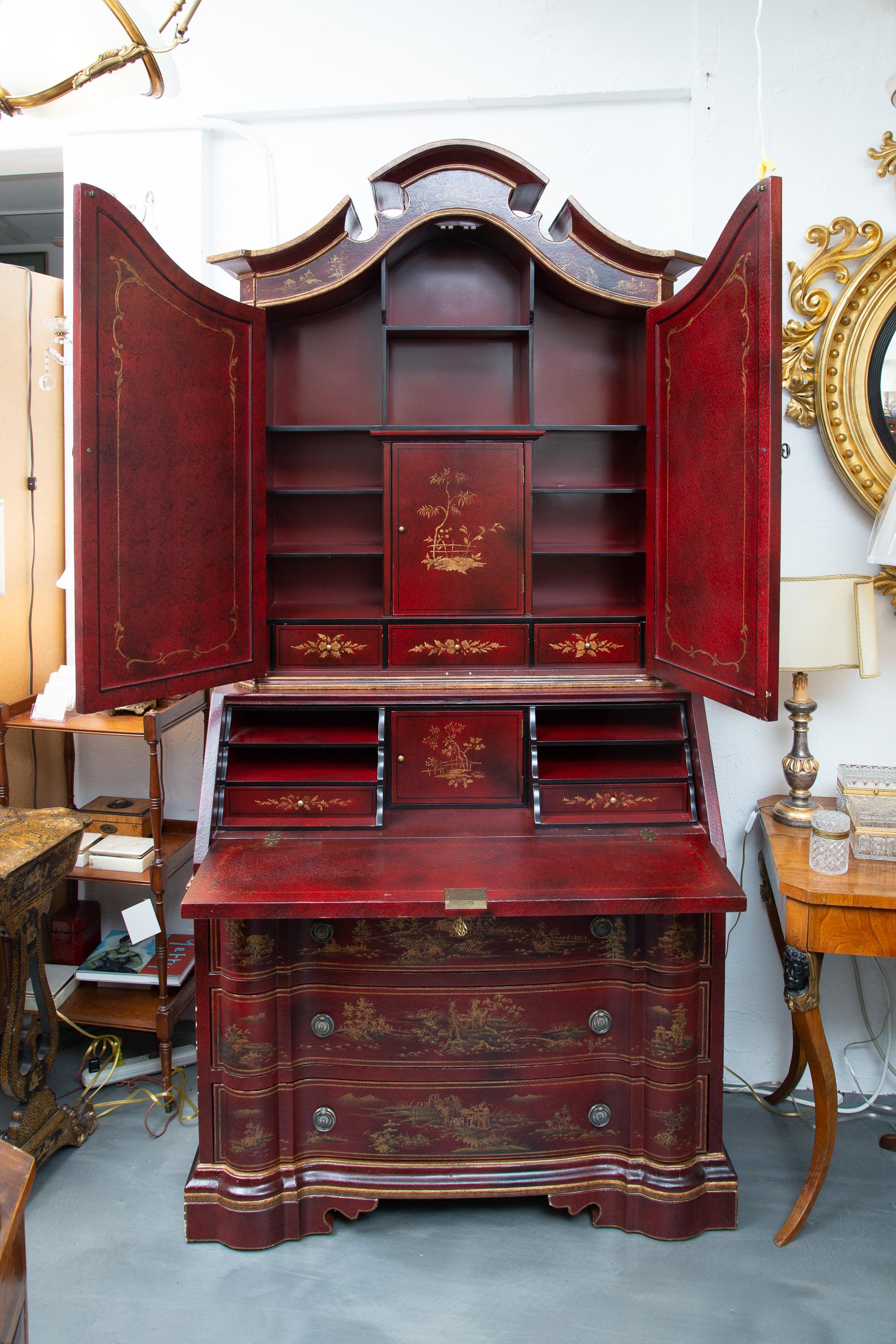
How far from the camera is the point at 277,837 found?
201 centimetres

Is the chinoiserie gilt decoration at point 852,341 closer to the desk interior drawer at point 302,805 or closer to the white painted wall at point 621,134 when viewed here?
the white painted wall at point 621,134

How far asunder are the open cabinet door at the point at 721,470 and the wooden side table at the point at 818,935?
529 millimetres

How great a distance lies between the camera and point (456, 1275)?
6.26 ft

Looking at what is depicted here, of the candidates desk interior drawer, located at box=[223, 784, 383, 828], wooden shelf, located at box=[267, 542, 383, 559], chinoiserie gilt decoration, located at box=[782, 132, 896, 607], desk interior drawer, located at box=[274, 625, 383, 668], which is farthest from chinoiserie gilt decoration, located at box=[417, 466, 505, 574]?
chinoiserie gilt decoration, located at box=[782, 132, 896, 607]

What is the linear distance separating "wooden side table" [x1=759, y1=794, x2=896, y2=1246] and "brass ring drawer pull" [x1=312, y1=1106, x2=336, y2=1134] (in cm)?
110

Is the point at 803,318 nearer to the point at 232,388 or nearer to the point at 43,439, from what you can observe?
the point at 232,388

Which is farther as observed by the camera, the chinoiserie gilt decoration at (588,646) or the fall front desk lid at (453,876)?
the chinoiserie gilt decoration at (588,646)

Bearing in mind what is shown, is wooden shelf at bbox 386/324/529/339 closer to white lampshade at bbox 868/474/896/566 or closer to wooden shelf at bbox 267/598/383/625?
wooden shelf at bbox 267/598/383/625

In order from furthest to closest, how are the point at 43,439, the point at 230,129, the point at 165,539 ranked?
the point at 43,439 → the point at 230,129 → the point at 165,539

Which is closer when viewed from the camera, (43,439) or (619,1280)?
(619,1280)

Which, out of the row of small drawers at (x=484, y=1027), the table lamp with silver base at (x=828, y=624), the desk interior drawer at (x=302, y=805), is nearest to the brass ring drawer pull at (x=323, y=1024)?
the row of small drawers at (x=484, y=1027)

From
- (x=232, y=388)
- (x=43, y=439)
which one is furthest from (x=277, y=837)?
(x=43, y=439)

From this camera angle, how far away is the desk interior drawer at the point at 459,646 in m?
2.21

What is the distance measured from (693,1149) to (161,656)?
1.70 m
